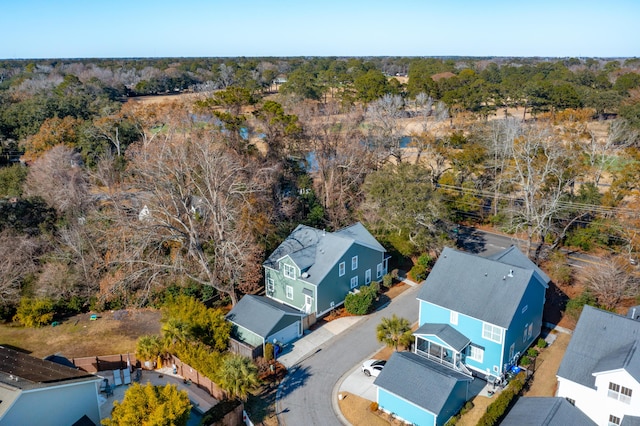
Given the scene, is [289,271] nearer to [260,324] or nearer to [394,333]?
[260,324]

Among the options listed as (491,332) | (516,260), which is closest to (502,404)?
(491,332)

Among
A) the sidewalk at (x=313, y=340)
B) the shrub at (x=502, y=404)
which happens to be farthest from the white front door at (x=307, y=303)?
the shrub at (x=502, y=404)

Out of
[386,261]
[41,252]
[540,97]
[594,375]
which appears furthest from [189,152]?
[540,97]

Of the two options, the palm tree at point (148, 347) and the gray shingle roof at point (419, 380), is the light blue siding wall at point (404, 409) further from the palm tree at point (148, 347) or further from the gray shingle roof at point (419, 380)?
the palm tree at point (148, 347)

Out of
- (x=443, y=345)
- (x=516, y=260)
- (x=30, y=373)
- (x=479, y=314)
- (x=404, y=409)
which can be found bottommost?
(x=404, y=409)

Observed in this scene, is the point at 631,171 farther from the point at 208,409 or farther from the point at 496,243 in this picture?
the point at 208,409

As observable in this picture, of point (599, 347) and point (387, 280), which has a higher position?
point (599, 347)
